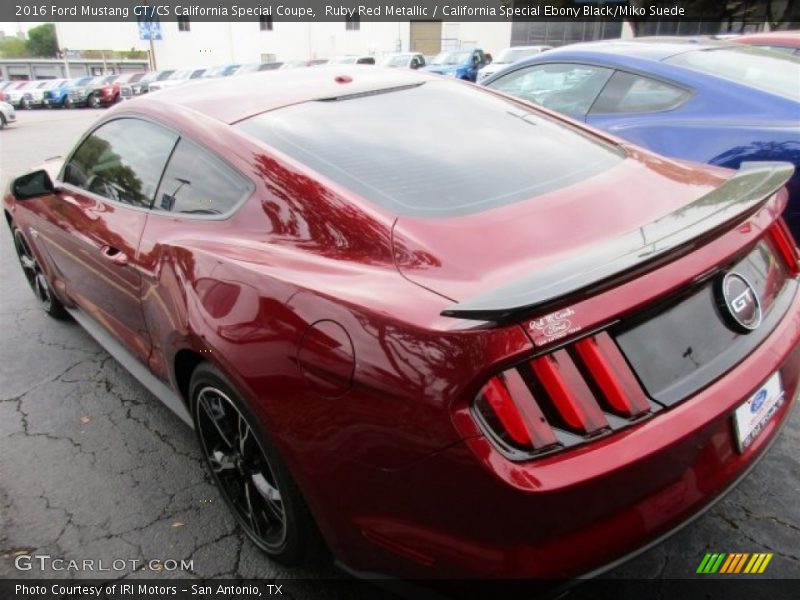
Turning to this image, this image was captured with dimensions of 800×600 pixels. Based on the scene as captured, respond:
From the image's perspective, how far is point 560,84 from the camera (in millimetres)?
4367

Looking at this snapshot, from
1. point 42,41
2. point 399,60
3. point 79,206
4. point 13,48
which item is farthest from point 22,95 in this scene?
point 13,48

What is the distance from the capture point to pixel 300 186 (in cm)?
185

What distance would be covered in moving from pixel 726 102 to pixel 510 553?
304 centimetres

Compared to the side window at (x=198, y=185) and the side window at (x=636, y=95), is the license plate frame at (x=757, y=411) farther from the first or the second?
the side window at (x=636, y=95)

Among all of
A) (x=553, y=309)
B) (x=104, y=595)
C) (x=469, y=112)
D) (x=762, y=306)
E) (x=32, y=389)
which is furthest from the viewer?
(x=32, y=389)

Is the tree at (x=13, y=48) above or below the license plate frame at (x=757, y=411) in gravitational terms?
above

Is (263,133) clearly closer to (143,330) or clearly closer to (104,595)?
(143,330)

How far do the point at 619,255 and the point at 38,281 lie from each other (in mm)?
4047

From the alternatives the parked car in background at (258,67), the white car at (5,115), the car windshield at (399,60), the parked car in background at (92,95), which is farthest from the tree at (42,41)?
the white car at (5,115)

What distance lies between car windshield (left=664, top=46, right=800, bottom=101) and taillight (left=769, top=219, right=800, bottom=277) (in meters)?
1.73

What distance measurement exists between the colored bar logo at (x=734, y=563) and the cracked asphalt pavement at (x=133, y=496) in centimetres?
2

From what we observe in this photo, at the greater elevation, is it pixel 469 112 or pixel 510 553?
pixel 469 112

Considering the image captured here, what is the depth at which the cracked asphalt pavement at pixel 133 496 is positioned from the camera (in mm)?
2074

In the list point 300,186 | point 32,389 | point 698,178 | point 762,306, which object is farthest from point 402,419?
point 32,389
